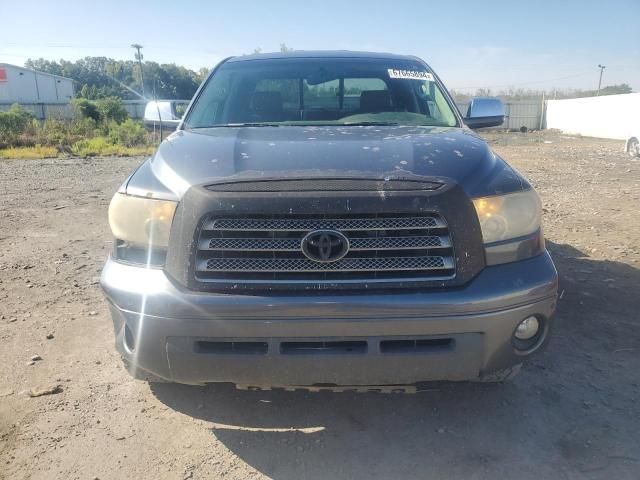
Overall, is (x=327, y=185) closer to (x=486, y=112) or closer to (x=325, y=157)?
(x=325, y=157)

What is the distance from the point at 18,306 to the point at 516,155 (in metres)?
17.8

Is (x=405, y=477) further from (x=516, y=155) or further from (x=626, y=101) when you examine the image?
(x=626, y=101)

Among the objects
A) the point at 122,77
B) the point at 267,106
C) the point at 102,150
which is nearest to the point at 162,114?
the point at 267,106

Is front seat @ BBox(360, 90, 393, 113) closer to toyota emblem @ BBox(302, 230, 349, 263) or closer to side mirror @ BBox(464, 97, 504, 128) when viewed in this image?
side mirror @ BBox(464, 97, 504, 128)

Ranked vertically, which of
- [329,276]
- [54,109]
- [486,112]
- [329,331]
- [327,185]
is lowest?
[54,109]

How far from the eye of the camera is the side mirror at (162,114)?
404 centimetres

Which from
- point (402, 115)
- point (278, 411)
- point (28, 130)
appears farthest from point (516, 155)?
point (28, 130)

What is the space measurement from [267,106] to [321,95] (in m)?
0.40

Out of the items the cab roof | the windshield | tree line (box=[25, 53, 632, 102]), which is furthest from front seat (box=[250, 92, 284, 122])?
tree line (box=[25, 53, 632, 102])

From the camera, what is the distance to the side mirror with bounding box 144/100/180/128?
13.3ft

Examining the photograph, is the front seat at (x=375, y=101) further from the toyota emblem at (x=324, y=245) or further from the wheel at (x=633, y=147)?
the wheel at (x=633, y=147)

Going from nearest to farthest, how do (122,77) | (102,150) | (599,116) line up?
(102,150), (599,116), (122,77)

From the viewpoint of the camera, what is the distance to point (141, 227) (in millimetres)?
2350

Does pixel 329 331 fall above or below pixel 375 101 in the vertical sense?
below
